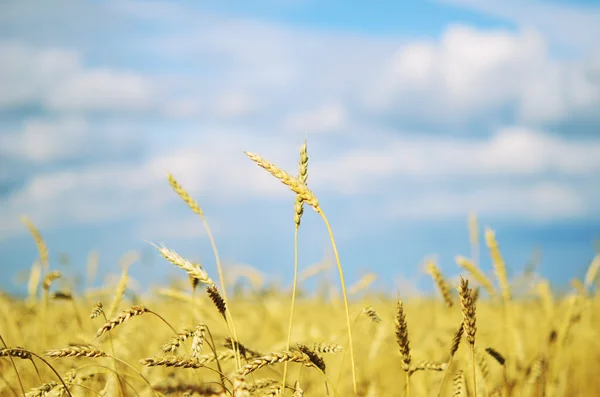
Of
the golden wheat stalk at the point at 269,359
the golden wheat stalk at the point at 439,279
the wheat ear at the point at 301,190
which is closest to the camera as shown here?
the golden wheat stalk at the point at 269,359

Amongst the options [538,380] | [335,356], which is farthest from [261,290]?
[538,380]

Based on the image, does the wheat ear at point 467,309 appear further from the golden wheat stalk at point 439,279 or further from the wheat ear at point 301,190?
the golden wheat stalk at point 439,279

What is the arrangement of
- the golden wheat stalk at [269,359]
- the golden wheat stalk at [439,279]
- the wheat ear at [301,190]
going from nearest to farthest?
the golden wheat stalk at [269,359], the wheat ear at [301,190], the golden wheat stalk at [439,279]

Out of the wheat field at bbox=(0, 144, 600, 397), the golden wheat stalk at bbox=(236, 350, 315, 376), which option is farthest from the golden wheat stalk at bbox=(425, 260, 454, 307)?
the golden wheat stalk at bbox=(236, 350, 315, 376)

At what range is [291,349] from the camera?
243 cm

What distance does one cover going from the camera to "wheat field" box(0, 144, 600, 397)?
5.90 ft

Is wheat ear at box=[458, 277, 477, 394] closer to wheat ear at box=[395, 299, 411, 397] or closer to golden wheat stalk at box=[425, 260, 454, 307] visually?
wheat ear at box=[395, 299, 411, 397]

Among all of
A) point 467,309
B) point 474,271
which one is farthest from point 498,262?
point 467,309

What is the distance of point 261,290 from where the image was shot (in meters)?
6.43

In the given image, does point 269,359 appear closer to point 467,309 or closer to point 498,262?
point 467,309

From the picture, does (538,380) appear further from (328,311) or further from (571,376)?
(328,311)

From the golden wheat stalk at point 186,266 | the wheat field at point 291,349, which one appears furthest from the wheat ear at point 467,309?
the golden wheat stalk at point 186,266

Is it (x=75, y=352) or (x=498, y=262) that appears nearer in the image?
(x=75, y=352)

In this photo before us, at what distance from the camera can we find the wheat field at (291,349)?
1797 mm
